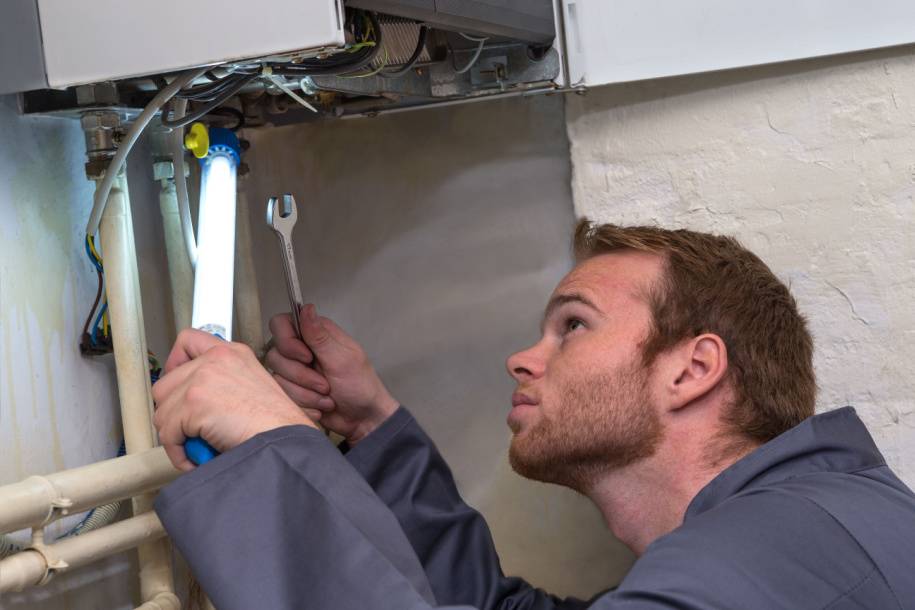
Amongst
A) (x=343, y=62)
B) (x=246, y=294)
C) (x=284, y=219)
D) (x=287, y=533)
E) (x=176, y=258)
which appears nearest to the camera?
(x=287, y=533)

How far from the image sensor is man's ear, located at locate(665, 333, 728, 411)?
1.08m

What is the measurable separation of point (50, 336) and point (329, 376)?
1.09 feet

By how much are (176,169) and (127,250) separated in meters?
0.10

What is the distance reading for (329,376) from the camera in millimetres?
1249

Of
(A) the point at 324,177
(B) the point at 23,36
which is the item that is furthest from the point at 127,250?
(A) the point at 324,177

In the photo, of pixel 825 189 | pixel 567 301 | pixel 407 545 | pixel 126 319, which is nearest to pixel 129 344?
pixel 126 319

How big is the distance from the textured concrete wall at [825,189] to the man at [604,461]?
10cm

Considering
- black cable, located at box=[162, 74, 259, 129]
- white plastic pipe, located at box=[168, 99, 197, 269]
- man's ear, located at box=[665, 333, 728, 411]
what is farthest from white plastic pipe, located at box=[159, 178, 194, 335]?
man's ear, located at box=[665, 333, 728, 411]

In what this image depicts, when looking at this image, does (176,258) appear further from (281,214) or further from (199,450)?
(199,450)

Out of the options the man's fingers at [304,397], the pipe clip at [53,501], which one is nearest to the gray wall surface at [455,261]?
the man's fingers at [304,397]

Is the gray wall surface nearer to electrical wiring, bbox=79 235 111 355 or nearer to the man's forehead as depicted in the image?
the man's forehead

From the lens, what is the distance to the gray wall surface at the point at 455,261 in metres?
1.38

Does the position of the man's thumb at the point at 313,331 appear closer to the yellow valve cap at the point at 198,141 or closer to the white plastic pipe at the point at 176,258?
the white plastic pipe at the point at 176,258

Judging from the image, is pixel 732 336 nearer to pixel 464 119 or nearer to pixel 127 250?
pixel 464 119
